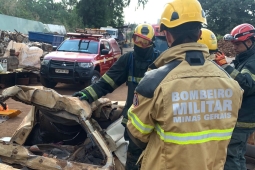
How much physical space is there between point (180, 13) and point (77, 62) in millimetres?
7711

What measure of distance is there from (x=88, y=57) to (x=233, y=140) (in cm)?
728

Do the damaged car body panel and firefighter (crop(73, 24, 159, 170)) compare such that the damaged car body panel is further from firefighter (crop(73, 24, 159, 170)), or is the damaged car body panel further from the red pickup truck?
the red pickup truck

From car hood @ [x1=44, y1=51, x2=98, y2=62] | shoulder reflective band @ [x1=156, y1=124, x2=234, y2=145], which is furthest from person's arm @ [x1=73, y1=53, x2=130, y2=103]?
car hood @ [x1=44, y1=51, x2=98, y2=62]

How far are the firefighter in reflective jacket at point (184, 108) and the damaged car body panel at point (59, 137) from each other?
3.75 ft

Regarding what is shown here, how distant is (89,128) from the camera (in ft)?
9.91

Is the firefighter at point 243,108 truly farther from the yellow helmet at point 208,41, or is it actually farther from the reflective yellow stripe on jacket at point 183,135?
the reflective yellow stripe on jacket at point 183,135

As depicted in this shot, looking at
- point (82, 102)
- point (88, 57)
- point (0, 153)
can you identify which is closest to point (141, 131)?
point (82, 102)

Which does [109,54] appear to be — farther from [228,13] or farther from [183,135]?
[228,13]

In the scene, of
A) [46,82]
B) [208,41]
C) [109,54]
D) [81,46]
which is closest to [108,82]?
[208,41]

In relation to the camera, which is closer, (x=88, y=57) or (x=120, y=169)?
(x=120, y=169)

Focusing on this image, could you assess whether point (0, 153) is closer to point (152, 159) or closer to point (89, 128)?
point (89, 128)

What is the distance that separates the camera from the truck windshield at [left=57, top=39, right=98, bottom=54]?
10.1m

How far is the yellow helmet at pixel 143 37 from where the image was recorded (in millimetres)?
3537

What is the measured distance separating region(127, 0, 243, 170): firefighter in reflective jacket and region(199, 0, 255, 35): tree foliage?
34729 mm
